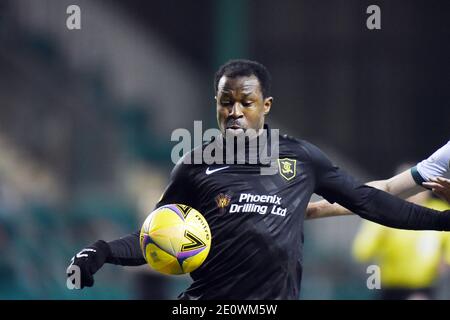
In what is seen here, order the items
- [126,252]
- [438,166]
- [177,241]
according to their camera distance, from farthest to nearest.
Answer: [438,166] → [126,252] → [177,241]

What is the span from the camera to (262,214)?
467 centimetres

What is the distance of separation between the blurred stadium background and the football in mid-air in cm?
398

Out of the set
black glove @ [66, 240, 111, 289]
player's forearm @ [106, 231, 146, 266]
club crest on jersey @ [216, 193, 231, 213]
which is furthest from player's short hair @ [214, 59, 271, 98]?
black glove @ [66, 240, 111, 289]

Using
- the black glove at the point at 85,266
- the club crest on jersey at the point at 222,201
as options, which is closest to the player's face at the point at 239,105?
the club crest on jersey at the point at 222,201

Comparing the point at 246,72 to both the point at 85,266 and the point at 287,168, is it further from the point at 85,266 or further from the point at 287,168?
the point at 85,266

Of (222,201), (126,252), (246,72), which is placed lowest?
(126,252)

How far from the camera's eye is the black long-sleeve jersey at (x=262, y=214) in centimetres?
461

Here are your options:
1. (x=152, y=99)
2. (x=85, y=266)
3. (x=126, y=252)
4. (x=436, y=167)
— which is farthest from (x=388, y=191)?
(x=152, y=99)

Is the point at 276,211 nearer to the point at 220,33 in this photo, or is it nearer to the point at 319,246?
the point at 319,246

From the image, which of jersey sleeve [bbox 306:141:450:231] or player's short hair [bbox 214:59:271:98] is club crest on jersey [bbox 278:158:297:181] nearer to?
jersey sleeve [bbox 306:141:450:231]

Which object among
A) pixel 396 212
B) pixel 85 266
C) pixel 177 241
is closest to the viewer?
pixel 85 266

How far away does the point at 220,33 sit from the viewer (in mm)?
9047

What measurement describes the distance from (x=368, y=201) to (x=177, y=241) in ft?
3.32

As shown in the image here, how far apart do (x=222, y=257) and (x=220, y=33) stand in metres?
4.71
